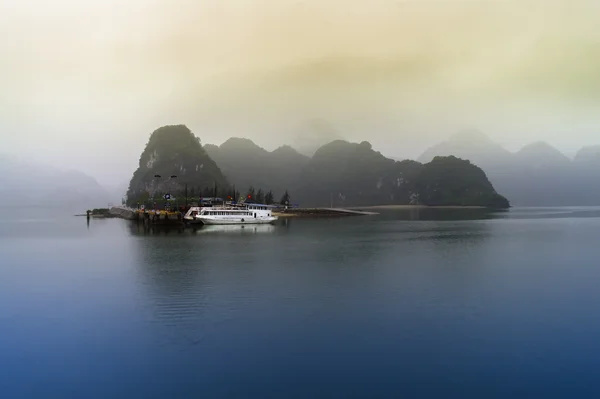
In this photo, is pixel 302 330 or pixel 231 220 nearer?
pixel 302 330

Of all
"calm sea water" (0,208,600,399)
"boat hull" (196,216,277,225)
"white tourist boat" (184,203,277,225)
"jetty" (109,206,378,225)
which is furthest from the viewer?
"jetty" (109,206,378,225)

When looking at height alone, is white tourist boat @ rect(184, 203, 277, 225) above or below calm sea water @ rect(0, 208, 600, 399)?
above

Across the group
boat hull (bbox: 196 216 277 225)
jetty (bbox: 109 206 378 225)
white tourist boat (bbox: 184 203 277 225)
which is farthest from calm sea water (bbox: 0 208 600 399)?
jetty (bbox: 109 206 378 225)

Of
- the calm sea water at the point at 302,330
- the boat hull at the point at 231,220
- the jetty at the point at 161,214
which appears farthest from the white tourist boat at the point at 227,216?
the calm sea water at the point at 302,330

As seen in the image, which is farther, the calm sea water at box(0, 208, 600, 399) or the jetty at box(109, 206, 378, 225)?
the jetty at box(109, 206, 378, 225)

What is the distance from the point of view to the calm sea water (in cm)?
1403

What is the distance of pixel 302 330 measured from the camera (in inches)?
738

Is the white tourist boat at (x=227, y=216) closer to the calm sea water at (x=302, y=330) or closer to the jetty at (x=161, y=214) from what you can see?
the jetty at (x=161, y=214)

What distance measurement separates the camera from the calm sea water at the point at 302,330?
14031 mm

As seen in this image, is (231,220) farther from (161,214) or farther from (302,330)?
(302,330)

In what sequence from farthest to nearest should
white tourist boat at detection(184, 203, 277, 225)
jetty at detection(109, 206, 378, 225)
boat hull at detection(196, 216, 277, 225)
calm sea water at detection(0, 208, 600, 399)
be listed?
jetty at detection(109, 206, 378, 225)
white tourist boat at detection(184, 203, 277, 225)
boat hull at detection(196, 216, 277, 225)
calm sea water at detection(0, 208, 600, 399)

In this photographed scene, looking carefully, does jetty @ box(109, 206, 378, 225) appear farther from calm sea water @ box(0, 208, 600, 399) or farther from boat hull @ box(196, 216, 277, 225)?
calm sea water @ box(0, 208, 600, 399)

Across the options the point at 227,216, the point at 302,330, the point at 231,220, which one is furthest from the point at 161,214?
the point at 302,330

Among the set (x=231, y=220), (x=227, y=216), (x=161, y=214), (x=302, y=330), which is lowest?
(x=302, y=330)
